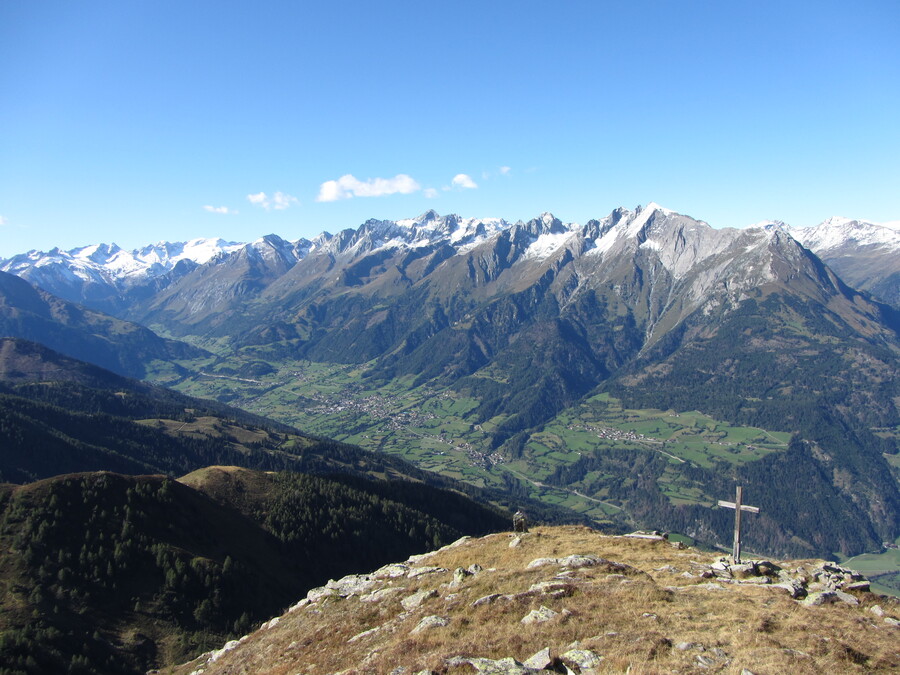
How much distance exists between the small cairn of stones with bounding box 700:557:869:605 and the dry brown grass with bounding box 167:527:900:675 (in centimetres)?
88

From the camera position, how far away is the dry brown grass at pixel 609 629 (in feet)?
72.8

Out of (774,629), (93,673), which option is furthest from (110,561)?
(774,629)

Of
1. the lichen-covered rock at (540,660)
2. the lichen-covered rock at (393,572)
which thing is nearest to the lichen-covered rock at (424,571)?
the lichen-covered rock at (393,572)

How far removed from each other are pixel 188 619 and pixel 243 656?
36.6 meters

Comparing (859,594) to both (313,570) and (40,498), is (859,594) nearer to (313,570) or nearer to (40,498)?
(313,570)

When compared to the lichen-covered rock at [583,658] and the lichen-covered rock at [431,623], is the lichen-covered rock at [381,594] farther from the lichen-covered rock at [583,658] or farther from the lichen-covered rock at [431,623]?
the lichen-covered rock at [583,658]

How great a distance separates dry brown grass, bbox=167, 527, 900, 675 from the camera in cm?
2219

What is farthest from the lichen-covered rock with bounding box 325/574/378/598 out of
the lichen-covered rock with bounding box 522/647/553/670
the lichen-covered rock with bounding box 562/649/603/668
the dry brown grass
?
the lichen-covered rock with bounding box 562/649/603/668

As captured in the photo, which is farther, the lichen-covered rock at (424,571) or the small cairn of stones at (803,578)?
the lichen-covered rock at (424,571)

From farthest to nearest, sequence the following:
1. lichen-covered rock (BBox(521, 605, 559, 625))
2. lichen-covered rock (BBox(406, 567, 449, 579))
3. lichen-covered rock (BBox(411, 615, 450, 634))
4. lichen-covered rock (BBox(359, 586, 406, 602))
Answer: lichen-covered rock (BBox(406, 567, 449, 579)) < lichen-covered rock (BBox(359, 586, 406, 602)) < lichen-covered rock (BBox(411, 615, 450, 634)) < lichen-covered rock (BBox(521, 605, 559, 625))

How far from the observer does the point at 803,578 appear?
108 ft

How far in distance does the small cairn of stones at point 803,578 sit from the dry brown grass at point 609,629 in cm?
88

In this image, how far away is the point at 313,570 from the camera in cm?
9988

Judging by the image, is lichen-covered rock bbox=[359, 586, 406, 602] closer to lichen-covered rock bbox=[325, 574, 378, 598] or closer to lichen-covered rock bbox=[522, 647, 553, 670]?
lichen-covered rock bbox=[325, 574, 378, 598]
